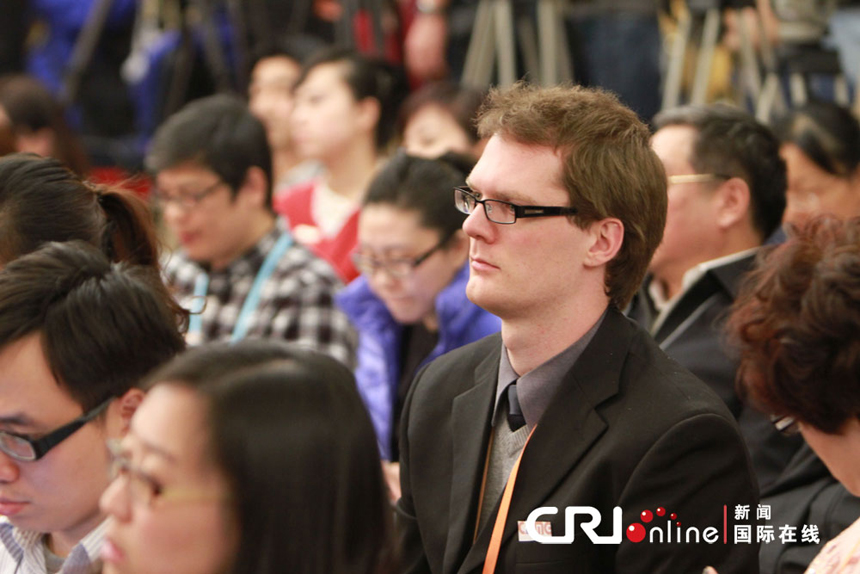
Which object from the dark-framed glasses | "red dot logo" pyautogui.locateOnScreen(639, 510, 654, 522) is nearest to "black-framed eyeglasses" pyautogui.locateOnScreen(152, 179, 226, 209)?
"red dot logo" pyautogui.locateOnScreen(639, 510, 654, 522)

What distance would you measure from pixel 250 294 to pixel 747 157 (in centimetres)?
143

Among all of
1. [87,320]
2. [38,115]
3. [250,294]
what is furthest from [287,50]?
[87,320]

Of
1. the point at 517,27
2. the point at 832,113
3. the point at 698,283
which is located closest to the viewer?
the point at 698,283

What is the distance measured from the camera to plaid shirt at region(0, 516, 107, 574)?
150 centimetres

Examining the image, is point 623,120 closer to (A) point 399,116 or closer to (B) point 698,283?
(B) point 698,283

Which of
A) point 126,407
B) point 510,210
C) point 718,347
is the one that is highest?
point 510,210

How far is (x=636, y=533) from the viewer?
1544 mm

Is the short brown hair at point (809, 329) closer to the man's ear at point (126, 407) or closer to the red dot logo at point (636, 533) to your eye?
the red dot logo at point (636, 533)

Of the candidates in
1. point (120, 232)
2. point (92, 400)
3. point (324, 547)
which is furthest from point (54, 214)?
point (324, 547)

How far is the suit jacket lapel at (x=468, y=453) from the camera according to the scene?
172 centimetres

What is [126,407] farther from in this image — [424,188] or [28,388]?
[424,188]

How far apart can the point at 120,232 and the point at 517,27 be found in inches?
109

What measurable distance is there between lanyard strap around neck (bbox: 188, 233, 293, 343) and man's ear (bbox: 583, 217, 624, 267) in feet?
5.04

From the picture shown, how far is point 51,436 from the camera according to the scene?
151 centimetres
